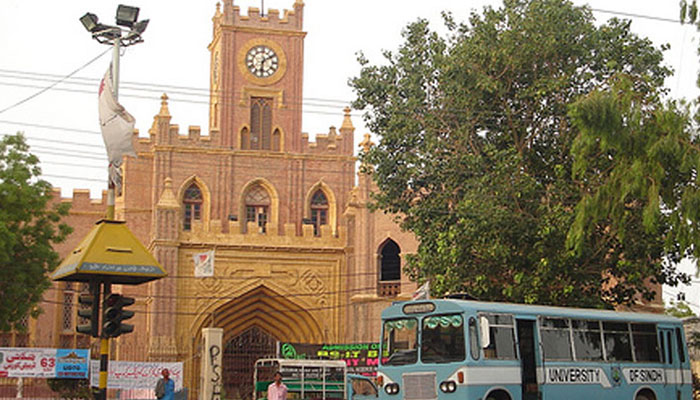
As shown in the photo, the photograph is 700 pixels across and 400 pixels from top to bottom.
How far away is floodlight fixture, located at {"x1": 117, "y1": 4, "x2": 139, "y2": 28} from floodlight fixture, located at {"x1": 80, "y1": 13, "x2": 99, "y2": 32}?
39cm

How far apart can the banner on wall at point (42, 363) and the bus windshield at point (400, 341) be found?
36.4 ft

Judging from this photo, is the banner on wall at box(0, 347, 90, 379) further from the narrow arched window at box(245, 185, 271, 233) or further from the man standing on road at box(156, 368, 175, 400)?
the narrow arched window at box(245, 185, 271, 233)

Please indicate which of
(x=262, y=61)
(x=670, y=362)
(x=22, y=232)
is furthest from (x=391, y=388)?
(x=262, y=61)

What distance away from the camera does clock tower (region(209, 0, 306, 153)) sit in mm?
40844

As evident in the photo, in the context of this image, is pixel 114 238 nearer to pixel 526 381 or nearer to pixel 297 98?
pixel 526 381

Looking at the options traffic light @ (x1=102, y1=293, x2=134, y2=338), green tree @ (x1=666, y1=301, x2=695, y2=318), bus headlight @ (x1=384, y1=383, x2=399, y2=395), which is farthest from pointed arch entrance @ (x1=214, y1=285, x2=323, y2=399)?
green tree @ (x1=666, y1=301, x2=695, y2=318)

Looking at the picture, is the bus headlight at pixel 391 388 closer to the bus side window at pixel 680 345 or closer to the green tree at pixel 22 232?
the bus side window at pixel 680 345

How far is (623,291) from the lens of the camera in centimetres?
2391

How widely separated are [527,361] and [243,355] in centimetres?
1963

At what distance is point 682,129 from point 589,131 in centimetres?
138

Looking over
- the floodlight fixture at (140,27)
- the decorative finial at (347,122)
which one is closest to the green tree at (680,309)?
the decorative finial at (347,122)

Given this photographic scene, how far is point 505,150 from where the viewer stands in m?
23.8

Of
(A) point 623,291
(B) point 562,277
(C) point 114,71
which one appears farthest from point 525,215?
(C) point 114,71

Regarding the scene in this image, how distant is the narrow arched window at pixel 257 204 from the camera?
40.1 metres
